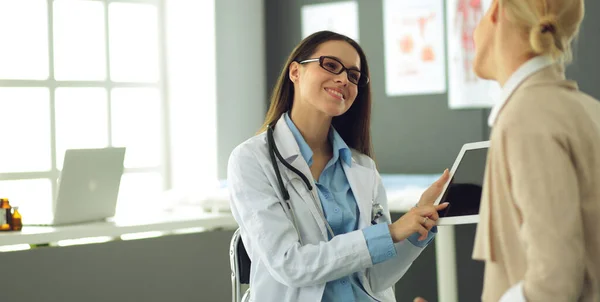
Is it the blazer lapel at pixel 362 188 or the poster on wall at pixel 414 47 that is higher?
the poster on wall at pixel 414 47

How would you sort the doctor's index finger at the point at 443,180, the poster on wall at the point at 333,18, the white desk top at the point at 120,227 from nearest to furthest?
the doctor's index finger at the point at 443,180
the white desk top at the point at 120,227
the poster on wall at the point at 333,18

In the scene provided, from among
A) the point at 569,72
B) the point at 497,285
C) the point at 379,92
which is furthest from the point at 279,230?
the point at 379,92

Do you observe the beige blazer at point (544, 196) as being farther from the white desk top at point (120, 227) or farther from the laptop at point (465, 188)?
the white desk top at point (120, 227)

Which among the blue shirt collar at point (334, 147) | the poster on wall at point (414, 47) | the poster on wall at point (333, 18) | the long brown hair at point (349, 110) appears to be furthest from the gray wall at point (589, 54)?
the blue shirt collar at point (334, 147)

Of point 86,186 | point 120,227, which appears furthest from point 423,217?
point 86,186

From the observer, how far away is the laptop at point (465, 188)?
5.74 feet

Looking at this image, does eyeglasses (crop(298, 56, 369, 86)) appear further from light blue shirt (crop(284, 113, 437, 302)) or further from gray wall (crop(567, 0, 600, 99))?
gray wall (crop(567, 0, 600, 99))

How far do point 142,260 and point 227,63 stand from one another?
2970 millimetres

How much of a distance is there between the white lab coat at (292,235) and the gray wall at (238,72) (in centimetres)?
368

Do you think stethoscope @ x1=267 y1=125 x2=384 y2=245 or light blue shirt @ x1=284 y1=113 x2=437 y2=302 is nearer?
light blue shirt @ x1=284 y1=113 x2=437 y2=302

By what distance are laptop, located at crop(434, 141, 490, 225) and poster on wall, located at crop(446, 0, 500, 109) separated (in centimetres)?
349

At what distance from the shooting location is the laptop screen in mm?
1753

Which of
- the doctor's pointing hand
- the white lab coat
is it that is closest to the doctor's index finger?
the doctor's pointing hand

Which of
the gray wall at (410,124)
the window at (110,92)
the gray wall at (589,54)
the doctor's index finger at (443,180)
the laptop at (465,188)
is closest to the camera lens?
the laptop at (465,188)
